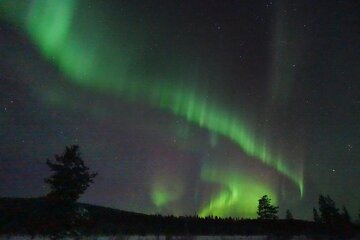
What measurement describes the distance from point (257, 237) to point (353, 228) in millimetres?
13988

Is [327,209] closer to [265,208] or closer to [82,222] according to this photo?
[265,208]

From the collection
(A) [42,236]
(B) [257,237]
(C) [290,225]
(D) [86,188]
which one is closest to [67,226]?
(A) [42,236]

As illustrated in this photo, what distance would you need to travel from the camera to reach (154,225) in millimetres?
32625

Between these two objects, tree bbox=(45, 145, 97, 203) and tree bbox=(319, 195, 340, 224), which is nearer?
tree bbox=(45, 145, 97, 203)

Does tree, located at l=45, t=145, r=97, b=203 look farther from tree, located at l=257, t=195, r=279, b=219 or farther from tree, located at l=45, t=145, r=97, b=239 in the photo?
tree, located at l=257, t=195, r=279, b=219

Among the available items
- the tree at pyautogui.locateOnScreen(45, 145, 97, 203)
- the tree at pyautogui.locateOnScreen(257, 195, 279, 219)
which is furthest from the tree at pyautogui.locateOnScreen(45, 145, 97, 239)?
the tree at pyautogui.locateOnScreen(257, 195, 279, 219)

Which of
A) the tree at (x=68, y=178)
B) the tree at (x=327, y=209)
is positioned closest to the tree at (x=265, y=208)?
the tree at (x=327, y=209)

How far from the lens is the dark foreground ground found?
29.1 metres

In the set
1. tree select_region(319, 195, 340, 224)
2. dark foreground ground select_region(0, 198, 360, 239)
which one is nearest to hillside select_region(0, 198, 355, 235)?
dark foreground ground select_region(0, 198, 360, 239)

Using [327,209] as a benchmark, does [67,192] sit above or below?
below

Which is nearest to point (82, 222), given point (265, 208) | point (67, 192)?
point (67, 192)

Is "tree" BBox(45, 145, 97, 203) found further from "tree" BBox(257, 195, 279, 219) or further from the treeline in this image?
"tree" BBox(257, 195, 279, 219)

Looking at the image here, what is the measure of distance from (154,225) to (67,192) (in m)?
8.67

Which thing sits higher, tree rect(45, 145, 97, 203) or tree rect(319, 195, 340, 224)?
tree rect(319, 195, 340, 224)
